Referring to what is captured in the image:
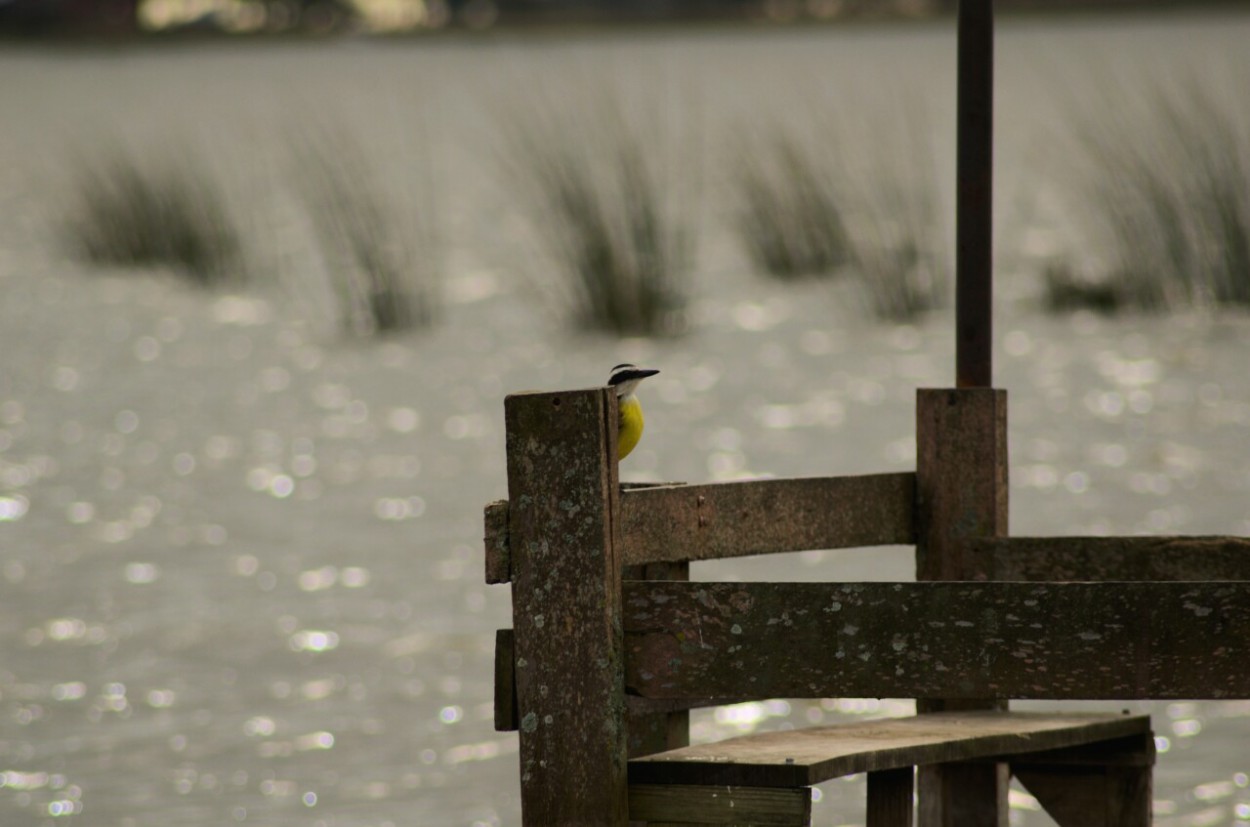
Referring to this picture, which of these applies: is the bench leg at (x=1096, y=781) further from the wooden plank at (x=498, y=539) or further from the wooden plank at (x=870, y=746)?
the wooden plank at (x=498, y=539)

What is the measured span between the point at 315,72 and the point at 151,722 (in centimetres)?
4380

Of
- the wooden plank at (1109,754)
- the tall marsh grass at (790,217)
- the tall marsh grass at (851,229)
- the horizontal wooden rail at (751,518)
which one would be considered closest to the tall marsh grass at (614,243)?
the tall marsh grass at (790,217)

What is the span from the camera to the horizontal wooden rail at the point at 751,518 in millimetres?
2900

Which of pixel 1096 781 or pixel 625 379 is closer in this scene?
pixel 625 379

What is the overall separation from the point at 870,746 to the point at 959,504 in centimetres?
72

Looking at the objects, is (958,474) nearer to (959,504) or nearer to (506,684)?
(959,504)

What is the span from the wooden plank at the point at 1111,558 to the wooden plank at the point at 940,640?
60cm

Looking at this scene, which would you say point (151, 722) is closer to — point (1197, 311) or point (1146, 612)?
point (1146, 612)

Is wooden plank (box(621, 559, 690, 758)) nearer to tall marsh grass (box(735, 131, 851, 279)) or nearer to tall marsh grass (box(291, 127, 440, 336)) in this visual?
tall marsh grass (box(735, 131, 851, 279))

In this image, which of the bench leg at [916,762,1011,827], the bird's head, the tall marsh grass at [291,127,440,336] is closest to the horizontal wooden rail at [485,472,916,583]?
the bird's head

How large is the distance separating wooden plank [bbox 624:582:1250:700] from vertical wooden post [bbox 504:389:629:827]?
6 cm

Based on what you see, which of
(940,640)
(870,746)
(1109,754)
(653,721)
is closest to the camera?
(940,640)

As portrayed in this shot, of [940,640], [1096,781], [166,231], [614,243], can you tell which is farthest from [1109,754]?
[166,231]

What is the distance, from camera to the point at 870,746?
289 cm
